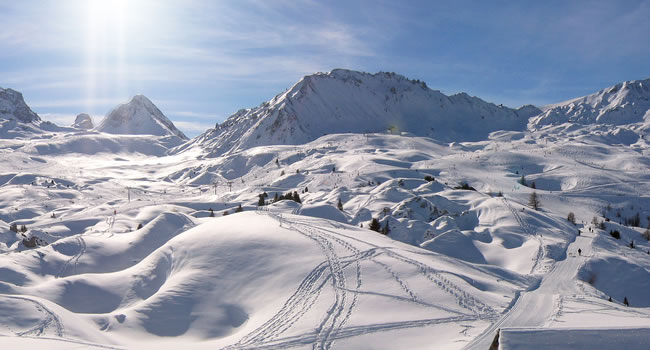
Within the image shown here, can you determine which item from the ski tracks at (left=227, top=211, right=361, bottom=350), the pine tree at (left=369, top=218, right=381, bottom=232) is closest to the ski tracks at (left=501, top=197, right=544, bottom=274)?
the pine tree at (left=369, top=218, right=381, bottom=232)

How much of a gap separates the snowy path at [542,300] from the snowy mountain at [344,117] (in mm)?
126281

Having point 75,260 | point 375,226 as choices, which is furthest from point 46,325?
point 375,226

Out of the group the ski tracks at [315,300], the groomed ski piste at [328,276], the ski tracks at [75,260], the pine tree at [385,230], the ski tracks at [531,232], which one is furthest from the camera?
the pine tree at [385,230]

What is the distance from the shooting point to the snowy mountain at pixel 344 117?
528ft

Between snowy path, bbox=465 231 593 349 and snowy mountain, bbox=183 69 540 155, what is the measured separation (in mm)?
126281

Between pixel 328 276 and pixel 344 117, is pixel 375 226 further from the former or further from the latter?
pixel 344 117

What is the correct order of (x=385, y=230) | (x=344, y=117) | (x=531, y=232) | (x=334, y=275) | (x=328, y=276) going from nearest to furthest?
(x=328, y=276), (x=334, y=275), (x=385, y=230), (x=531, y=232), (x=344, y=117)

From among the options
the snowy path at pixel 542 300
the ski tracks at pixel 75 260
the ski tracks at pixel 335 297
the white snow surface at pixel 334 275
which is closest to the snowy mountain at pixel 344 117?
the white snow surface at pixel 334 275

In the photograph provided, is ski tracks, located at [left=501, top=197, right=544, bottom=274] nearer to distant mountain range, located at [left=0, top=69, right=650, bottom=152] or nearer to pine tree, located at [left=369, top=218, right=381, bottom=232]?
pine tree, located at [left=369, top=218, right=381, bottom=232]

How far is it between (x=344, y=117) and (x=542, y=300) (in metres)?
159

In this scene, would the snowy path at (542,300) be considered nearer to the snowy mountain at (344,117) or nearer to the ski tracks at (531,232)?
the ski tracks at (531,232)

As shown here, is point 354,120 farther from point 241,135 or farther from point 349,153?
point 349,153

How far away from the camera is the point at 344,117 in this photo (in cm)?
17488

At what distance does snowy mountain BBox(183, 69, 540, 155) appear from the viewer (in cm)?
16100
